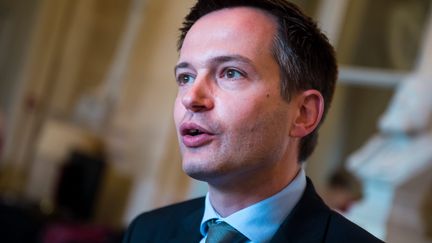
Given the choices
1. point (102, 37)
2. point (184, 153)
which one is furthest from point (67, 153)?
point (184, 153)

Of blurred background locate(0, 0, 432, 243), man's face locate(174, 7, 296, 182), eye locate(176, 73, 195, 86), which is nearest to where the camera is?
man's face locate(174, 7, 296, 182)

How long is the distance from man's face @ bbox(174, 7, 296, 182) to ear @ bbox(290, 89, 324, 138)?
0.09ft

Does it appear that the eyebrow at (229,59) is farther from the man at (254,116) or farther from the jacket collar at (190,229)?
the jacket collar at (190,229)

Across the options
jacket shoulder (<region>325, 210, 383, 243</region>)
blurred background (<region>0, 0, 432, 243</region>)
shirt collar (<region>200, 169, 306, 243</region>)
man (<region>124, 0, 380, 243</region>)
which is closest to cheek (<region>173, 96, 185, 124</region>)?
man (<region>124, 0, 380, 243</region>)

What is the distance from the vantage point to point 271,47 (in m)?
1.19

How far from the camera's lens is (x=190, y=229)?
134 cm

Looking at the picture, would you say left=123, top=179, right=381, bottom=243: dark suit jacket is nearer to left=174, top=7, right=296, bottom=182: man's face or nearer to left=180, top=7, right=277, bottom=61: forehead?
left=174, top=7, right=296, bottom=182: man's face

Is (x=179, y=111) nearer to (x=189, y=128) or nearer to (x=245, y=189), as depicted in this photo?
(x=189, y=128)

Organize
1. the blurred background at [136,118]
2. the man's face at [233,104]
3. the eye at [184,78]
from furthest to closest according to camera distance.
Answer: the blurred background at [136,118]
the eye at [184,78]
the man's face at [233,104]

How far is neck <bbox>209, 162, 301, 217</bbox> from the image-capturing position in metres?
1.18

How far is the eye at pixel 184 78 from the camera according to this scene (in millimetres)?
1239

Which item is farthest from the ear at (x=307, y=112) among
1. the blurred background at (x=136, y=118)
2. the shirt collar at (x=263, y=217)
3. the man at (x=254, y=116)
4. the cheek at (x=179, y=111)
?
the blurred background at (x=136, y=118)

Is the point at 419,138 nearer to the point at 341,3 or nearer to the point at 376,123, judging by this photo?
the point at 376,123

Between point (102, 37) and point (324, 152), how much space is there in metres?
2.34
